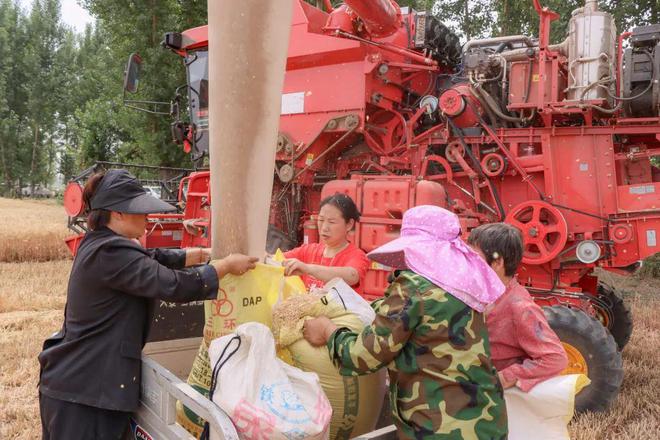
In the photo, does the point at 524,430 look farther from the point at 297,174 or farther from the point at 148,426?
the point at 297,174


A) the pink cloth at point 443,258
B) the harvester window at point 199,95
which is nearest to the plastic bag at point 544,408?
the pink cloth at point 443,258

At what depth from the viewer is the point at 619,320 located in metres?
4.65

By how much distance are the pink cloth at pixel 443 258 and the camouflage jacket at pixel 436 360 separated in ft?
0.11

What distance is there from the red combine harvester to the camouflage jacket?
230 cm

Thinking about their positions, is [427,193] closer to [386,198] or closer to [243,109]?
[386,198]

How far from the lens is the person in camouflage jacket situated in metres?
1.56

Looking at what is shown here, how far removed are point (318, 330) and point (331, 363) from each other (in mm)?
117

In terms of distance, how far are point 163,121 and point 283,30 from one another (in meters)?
11.4

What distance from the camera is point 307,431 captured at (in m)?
1.49

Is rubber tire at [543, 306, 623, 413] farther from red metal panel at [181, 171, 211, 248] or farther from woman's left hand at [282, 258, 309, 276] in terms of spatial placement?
red metal panel at [181, 171, 211, 248]

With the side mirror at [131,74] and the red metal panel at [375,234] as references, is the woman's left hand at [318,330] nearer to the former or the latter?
the red metal panel at [375,234]

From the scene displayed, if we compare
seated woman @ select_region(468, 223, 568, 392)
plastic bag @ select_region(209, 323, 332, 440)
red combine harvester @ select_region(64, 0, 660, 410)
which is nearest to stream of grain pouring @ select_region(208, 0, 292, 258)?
plastic bag @ select_region(209, 323, 332, 440)

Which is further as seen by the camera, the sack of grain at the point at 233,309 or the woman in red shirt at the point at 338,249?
the woman in red shirt at the point at 338,249

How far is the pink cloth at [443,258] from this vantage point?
1.57 meters
